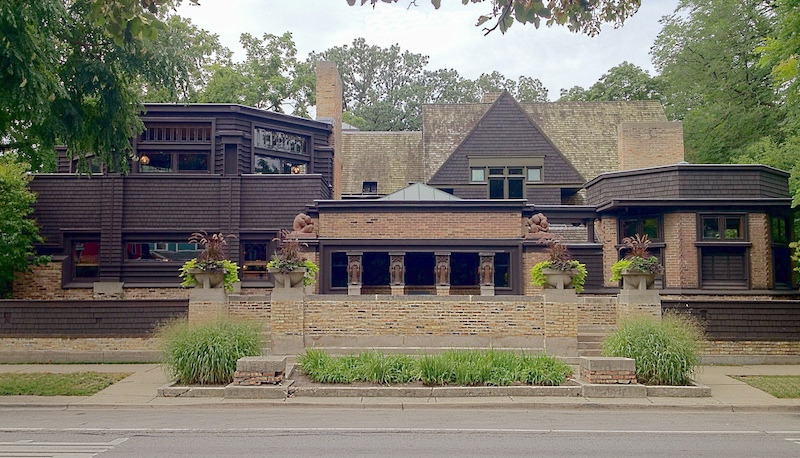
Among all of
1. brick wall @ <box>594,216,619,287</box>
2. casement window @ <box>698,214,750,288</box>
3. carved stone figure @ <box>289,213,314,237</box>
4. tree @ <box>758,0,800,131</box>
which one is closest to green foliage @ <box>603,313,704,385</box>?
tree @ <box>758,0,800,131</box>

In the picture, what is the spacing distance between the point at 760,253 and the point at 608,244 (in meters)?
5.15

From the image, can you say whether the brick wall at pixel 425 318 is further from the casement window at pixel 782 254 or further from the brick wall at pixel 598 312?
the casement window at pixel 782 254

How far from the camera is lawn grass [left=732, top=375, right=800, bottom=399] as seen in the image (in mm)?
12805

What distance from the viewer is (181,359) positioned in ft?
42.6

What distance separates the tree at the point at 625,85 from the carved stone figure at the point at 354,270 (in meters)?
35.9

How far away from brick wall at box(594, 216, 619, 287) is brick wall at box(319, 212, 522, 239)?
15.7 feet

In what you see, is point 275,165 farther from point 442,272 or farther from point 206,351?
point 206,351

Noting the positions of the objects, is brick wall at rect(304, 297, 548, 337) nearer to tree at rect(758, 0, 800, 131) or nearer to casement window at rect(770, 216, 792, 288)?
tree at rect(758, 0, 800, 131)

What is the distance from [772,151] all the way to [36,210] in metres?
30.0

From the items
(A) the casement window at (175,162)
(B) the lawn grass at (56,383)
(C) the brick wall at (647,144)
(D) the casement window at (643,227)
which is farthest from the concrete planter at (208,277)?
(C) the brick wall at (647,144)

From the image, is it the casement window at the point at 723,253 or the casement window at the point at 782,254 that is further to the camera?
the casement window at the point at 782,254

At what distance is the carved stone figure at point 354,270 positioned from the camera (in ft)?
71.6

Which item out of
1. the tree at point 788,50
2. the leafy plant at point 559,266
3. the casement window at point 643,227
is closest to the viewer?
the tree at point 788,50

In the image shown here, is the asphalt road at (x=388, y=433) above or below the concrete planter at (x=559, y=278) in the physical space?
below
